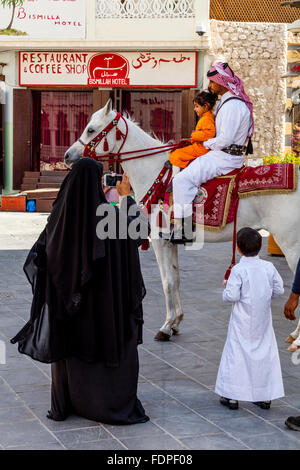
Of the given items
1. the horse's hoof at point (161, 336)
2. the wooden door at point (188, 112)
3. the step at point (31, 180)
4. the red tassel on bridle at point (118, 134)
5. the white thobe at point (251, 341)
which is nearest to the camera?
the white thobe at point (251, 341)

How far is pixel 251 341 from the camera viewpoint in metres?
4.68

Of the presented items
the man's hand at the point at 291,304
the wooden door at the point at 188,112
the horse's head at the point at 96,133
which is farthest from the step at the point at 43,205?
the man's hand at the point at 291,304

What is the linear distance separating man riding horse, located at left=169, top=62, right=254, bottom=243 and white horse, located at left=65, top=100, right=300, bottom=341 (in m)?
0.34

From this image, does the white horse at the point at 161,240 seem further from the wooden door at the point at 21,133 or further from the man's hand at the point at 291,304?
the wooden door at the point at 21,133

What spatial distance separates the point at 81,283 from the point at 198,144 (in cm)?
275

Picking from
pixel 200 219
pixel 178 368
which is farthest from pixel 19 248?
pixel 178 368

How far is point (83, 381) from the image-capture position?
4.46m

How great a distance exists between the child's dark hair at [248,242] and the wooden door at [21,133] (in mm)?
15668

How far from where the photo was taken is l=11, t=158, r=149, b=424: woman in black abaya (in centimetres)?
426

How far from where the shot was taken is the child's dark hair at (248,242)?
15.4 ft

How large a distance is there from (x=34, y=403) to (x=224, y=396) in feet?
4.23
